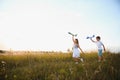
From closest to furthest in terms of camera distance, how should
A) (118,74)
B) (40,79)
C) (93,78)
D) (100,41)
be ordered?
(93,78), (118,74), (40,79), (100,41)

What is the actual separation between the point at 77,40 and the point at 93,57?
1.87m

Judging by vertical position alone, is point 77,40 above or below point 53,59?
above

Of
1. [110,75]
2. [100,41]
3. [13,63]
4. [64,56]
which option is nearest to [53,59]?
[64,56]

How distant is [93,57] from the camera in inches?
375

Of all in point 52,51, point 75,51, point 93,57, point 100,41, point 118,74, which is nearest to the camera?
point 118,74

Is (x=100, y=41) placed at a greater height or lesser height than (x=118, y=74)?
greater

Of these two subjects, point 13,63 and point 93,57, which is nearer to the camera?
point 13,63

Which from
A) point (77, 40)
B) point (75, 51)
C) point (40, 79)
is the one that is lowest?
point (40, 79)

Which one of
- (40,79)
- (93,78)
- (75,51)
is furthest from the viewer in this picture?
(75,51)

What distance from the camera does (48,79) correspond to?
14.4 ft

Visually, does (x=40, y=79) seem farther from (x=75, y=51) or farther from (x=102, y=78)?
(x=75, y=51)

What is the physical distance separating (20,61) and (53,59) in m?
1.86

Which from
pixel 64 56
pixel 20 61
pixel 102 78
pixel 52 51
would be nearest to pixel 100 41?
pixel 64 56

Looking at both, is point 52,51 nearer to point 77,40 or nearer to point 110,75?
point 77,40
